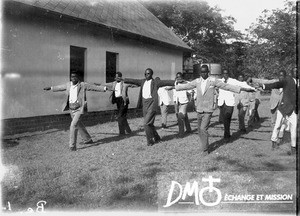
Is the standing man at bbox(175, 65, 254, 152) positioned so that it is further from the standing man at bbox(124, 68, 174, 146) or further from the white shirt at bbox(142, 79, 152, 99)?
the white shirt at bbox(142, 79, 152, 99)

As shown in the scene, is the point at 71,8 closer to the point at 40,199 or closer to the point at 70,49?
the point at 70,49

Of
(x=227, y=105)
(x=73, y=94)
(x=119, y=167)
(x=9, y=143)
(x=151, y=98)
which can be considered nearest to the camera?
(x=119, y=167)

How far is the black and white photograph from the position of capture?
4160 millimetres

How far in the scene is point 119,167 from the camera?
5473 mm

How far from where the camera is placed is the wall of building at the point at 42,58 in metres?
7.77

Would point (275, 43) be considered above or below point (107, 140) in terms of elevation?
above

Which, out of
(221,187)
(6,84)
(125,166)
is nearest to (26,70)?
(6,84)

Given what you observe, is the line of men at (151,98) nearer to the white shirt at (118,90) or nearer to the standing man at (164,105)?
the white shirt at (118,90)

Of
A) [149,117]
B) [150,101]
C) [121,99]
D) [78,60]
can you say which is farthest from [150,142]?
[78,60]

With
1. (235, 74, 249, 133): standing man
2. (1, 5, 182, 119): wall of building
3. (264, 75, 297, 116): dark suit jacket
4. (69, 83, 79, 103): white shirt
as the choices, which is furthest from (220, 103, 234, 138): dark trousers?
(1, 5, 182, 119): wall of building

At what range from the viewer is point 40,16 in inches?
341

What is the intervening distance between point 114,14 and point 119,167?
27.6 feet

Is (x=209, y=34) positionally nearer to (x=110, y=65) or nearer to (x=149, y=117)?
(x=110, y=65)

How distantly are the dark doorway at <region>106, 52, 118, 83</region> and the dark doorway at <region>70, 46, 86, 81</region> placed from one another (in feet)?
4.92
